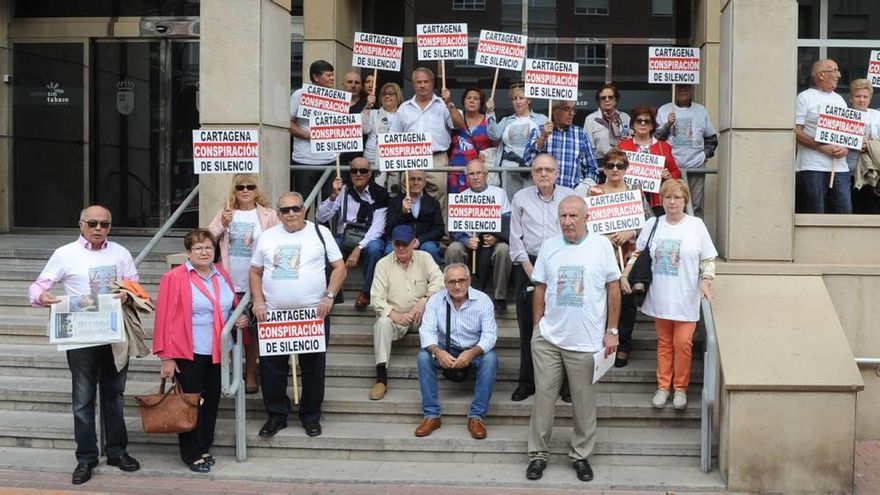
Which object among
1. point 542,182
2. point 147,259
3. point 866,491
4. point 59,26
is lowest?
point 866,491

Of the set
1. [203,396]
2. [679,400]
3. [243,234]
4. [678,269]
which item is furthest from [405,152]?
[679,400]

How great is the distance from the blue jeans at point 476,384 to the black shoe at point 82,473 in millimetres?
2673

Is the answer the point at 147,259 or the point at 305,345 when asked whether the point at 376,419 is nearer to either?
the point at 305,345

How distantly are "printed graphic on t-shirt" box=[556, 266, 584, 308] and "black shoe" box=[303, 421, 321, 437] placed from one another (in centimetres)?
229

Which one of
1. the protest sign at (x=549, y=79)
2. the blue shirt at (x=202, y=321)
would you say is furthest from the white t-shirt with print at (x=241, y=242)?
the protest sign at (x=549, y=79)

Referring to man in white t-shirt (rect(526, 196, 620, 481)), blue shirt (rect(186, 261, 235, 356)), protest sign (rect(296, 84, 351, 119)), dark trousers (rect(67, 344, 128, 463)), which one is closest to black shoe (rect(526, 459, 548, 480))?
man in white t-shirt (rect(526, 196, 620, 481))

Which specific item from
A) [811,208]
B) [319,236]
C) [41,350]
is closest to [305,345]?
[319,236]

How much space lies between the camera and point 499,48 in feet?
35.5

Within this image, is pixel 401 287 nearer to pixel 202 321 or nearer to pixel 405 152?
pixel 405 152

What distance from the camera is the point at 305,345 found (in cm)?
794

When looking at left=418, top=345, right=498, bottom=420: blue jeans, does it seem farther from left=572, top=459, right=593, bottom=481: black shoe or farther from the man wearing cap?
left=572, top=459, right=593, bottom=481: black shoe

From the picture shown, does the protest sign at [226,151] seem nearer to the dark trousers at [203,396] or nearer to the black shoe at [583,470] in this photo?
the dark trousers at [203,396]

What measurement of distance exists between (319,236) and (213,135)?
1.64 m

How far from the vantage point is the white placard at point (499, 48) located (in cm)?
1080
